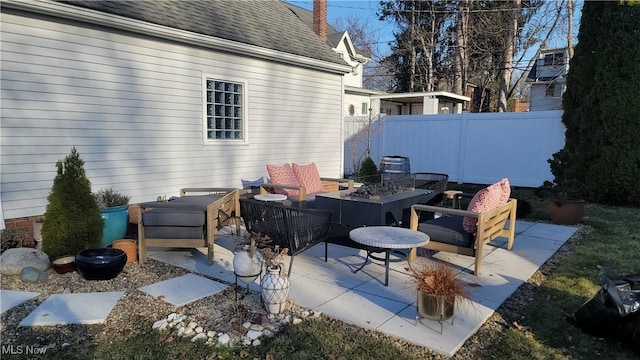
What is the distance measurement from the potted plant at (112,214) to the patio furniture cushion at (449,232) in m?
3.89

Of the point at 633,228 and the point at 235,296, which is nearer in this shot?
the point at 235,296

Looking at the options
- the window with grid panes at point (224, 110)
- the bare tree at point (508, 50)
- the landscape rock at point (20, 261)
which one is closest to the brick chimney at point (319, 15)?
the window with grid panes at point (224, 110)

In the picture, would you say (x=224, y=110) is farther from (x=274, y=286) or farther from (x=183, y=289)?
(x=274, y=286)

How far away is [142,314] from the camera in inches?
131

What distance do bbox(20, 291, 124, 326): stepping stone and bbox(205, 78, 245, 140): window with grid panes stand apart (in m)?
4.00

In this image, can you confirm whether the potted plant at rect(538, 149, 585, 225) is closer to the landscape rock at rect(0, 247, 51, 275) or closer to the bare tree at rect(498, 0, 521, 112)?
the landscape rock at rect(0, 247, 51, 275)

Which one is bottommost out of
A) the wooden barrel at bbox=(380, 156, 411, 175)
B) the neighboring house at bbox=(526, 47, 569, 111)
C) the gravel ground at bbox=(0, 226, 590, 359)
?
the gravel ground at bbox=(0, 226, 590, 359)

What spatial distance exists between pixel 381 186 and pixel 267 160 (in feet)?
10.6

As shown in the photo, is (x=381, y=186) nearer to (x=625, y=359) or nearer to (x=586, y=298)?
(x=586, y=298)

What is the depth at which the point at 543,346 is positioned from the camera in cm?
283

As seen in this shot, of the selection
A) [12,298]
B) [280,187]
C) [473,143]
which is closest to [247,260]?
[12,298]

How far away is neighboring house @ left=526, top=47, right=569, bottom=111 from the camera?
19.6 meters

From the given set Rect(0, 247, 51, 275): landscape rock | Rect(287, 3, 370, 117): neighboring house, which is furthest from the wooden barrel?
Rect(287, 3, 370, 117): neighboring house

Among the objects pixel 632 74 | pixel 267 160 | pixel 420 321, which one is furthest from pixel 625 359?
pixel 632 74
